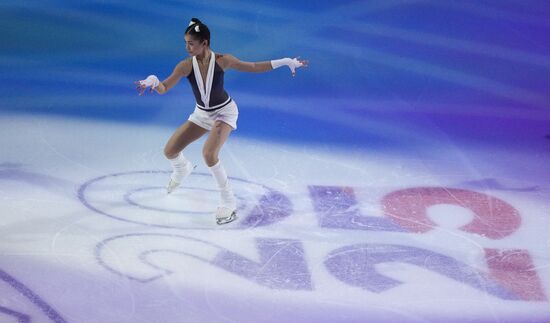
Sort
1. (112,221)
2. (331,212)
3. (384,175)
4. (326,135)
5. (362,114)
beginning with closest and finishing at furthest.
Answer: (112,221) < (331,212) < (384,175) < (326,135) < (362,114)

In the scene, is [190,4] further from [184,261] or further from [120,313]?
[120,313]

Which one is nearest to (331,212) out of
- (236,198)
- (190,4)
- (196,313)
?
(236,198)

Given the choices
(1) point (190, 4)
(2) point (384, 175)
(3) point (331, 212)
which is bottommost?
(3) point (331, 212)

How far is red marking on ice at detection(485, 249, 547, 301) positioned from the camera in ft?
19.5

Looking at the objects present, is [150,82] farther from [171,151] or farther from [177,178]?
[177,178]

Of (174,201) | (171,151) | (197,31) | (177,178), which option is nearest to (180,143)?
(171,151)

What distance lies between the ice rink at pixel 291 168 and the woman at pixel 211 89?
43 cm

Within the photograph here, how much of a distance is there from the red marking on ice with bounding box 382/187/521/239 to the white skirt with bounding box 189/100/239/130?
172 centimetres

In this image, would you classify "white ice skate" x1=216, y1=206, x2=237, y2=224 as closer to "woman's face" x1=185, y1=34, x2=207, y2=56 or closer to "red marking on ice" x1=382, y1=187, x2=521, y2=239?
"woman's face" x1=185, y1=34, x2=207, y2=56

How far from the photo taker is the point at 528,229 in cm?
721

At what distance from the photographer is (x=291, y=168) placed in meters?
8.59

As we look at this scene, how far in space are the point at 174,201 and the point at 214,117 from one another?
902mm

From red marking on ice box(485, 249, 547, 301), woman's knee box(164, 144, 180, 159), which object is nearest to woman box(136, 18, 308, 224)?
woman's knee box(164, 144, 180, 159)

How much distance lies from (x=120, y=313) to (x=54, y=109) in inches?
216
